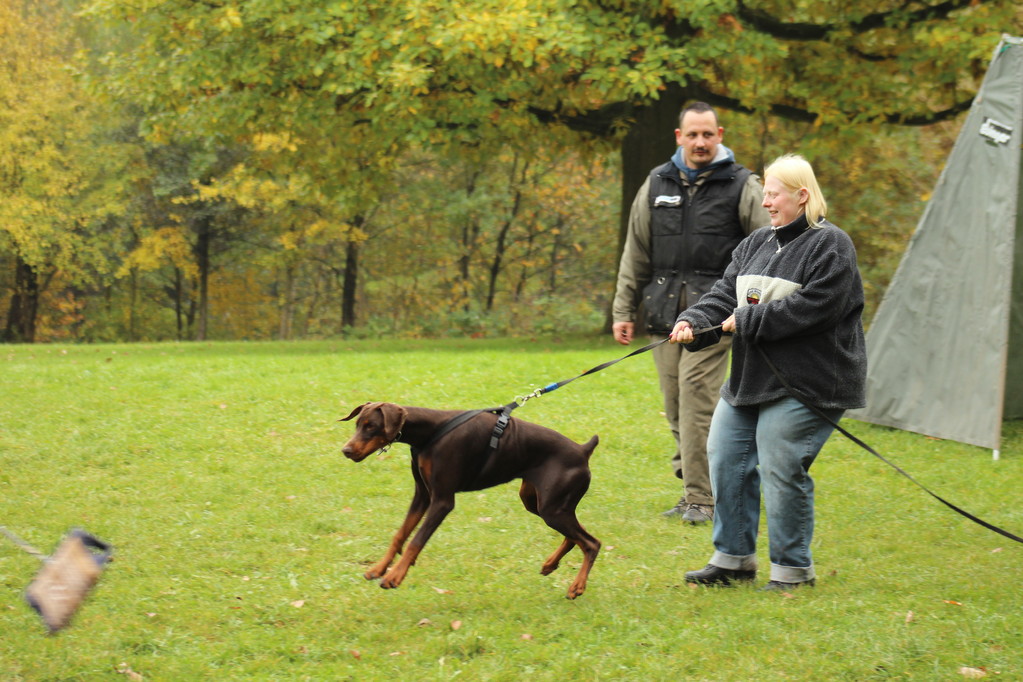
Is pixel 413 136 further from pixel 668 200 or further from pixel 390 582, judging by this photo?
pixel 390 582

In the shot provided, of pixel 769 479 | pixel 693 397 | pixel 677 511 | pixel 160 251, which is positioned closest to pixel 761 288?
pixel 769 479

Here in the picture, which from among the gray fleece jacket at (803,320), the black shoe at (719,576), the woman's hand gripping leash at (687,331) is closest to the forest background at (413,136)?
the woman's hand gripping leash at (687,331)

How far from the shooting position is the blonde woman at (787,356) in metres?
4.38

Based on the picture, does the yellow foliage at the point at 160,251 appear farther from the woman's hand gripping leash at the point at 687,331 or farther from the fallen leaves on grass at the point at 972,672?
the fallen leaves on grass at the point at 972,672

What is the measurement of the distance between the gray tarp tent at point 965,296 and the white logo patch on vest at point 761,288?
4345 millimetres

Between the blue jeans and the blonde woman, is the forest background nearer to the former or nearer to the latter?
the blonde woman

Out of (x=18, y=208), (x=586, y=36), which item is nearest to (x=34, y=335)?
(x=18, y=208)

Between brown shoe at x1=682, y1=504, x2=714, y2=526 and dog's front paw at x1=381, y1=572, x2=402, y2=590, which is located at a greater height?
dog's front paw at x1=381, y1=572, x2=402, y2=590

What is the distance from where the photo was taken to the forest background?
523 inches

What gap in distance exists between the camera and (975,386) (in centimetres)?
830

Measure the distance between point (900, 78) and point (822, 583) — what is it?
12.8 m

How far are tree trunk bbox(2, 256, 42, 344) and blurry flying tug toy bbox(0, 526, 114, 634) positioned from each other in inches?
1143

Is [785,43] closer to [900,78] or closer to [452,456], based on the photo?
[900,78]

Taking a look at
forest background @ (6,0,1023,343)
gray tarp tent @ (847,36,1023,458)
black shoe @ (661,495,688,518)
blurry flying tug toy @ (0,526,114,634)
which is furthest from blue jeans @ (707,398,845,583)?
forest background @ (6,0,1023,343)
